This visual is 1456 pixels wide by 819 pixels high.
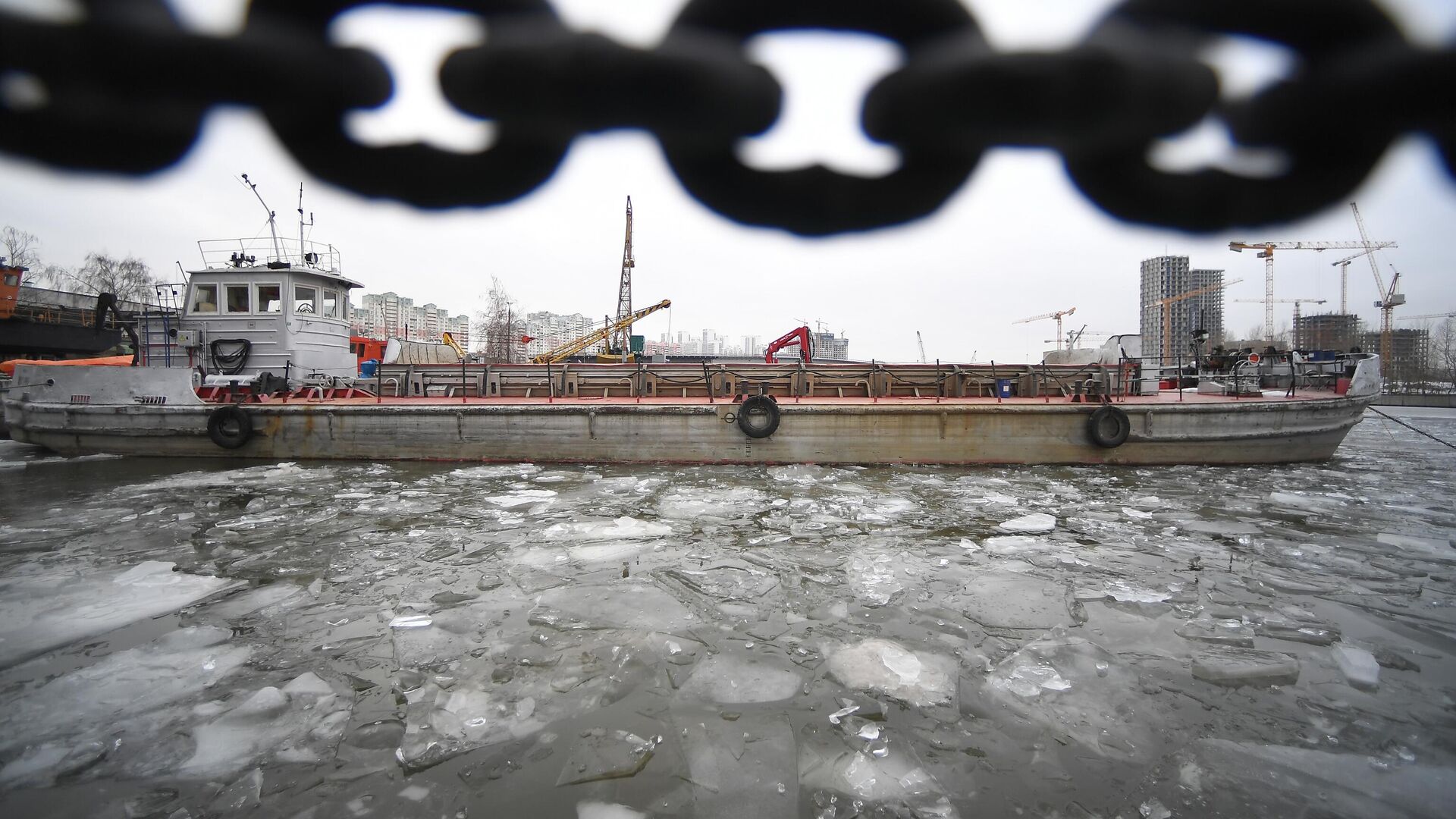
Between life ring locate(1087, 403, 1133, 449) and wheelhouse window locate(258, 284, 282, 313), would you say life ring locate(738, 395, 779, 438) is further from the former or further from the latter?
wheelhouse window locate(258, 284, 282, 313)

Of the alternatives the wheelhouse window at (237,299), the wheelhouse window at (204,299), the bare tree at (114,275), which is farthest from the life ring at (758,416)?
the wheelhouse window at (204,299)

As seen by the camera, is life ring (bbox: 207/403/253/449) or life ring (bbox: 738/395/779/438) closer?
life ring (bbox: 207/403/253/449)

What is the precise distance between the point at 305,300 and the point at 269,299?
538mm

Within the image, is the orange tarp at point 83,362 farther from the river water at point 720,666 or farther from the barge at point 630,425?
the river water at point 720,666

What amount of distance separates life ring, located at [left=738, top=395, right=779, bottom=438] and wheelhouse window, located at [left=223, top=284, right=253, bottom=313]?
364 inches

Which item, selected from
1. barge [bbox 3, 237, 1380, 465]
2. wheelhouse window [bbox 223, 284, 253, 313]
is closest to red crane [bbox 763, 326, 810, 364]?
barge [bbox 3, 237, 1380, 465]

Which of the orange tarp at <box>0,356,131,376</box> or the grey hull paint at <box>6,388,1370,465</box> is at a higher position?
the orange tarp at <box>0,356,131,376</box>

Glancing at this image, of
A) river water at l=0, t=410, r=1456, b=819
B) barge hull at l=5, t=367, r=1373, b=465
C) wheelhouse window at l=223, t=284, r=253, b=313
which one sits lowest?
river water at l=0, t=410, r=1456, b=819

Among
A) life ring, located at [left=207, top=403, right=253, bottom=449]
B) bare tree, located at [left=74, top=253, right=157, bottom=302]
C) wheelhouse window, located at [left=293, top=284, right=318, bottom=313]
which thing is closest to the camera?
bare tree, located at [left=74, top=253, right=157, bottom=302]

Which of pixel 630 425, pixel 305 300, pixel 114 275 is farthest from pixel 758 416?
Answer: pixel 305 300

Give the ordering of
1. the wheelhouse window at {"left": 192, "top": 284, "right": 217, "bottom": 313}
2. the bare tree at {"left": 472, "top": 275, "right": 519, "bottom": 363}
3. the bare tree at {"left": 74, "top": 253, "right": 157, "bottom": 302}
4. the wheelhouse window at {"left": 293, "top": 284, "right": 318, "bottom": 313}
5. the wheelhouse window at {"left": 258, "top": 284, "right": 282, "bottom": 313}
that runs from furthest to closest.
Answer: the bare tree at {"left": 472, "top": 275, "right": 519, "bottom": 363} → the wheelhouse window at {"left": 293, "top": 284, "right": 318, "bottom": 313} → the wheelhouse window at {"left": 258, "top": 284, "right": 282, "bottom": 313} → the wheelhouse window at {"left": 192, "top": 284, "right": 217, "bottom": 313} → the bare tree at {"left": 74, "top": 253, "right": 157, "bottom": 302}

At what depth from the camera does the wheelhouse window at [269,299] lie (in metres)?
10.6

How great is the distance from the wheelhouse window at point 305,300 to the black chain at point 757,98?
1226 cm

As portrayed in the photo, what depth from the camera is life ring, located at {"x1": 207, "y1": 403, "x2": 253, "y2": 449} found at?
30.0 ft
